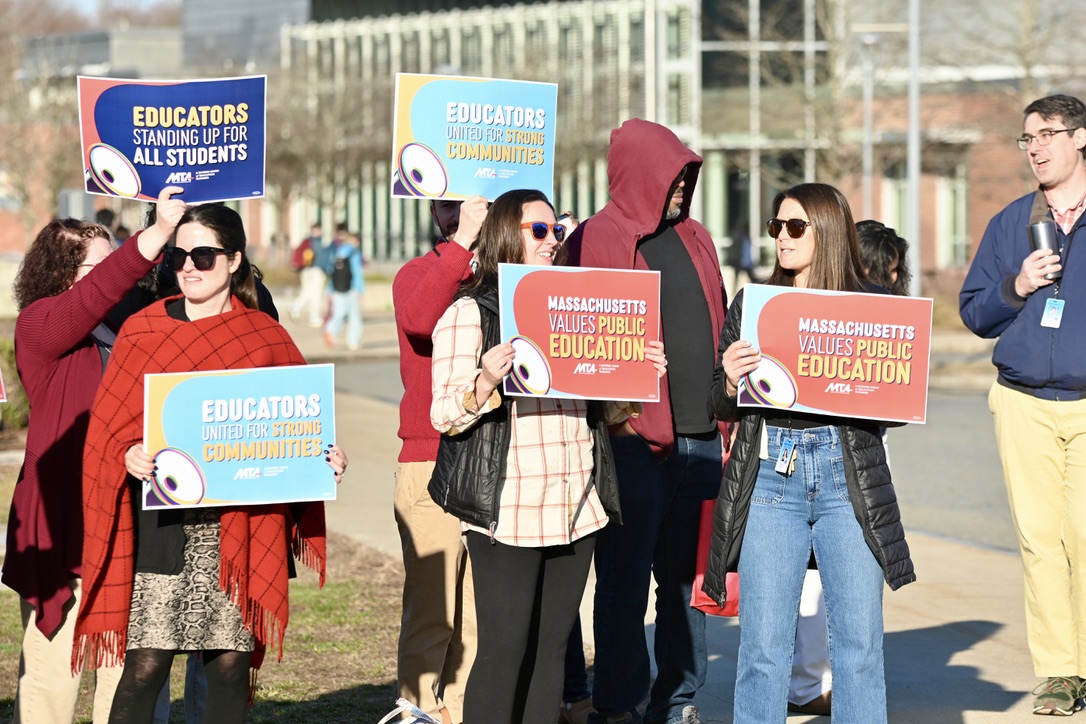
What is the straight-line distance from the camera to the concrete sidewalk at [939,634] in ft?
21.9

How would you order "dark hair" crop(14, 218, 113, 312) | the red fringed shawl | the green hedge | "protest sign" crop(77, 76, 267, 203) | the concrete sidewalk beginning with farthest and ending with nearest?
1. the green hedge
2. the concrete sidewalk
3. "protest sign" crop(77, 76, 267, 203)
4. "dark hair" crop(14, 218, 113, 312)
5. the red fringed shawl

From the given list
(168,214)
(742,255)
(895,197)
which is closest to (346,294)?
(742,255)

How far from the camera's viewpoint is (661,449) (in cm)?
577

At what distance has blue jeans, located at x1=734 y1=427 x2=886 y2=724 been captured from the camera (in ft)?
16.5

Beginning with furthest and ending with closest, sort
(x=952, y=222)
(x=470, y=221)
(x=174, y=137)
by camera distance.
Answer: (x=952, y=222), (x=174, y=137), (x=470, y=221)

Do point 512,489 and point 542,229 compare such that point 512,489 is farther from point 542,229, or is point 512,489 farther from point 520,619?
point 542,229

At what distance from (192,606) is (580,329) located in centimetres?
144

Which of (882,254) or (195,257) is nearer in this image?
(195,257)

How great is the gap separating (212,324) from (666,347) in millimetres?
1750

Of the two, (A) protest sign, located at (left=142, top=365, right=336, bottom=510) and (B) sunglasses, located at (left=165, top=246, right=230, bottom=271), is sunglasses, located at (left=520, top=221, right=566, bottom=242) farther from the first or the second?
(B) sunglasses, located at (left=165, top=246, right=230, bottom=271)

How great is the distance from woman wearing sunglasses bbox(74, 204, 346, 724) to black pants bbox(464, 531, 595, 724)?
24.1 inches

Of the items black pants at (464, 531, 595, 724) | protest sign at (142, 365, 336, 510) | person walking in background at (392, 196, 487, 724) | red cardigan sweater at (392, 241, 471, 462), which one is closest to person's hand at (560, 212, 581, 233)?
person walking in background at (392, 196, 487, 724)

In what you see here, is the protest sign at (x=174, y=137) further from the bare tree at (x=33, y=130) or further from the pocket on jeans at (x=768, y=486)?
the bare tree at (x=33, y=130)

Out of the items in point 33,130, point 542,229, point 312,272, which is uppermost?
point 33,130
